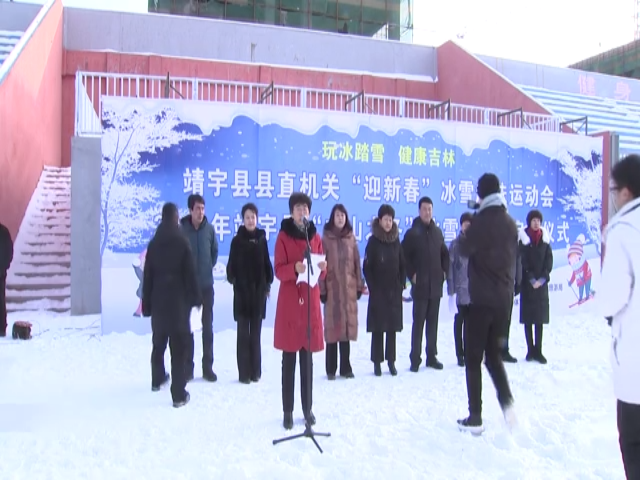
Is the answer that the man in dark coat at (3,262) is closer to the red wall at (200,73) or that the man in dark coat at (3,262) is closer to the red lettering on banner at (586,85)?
the red wall at (200,73)

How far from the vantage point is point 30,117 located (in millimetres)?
11008

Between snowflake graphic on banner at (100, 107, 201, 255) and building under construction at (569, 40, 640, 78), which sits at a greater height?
building under construction at (569, 40, 640, 78)

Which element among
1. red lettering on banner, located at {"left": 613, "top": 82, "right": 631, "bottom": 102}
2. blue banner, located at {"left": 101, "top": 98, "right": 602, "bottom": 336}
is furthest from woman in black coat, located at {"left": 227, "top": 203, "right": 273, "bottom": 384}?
red lettering on banner, located at {"left": 613, "top": 82, "right": 631, "bottom": 102}

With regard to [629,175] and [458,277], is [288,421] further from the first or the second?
[458,277]

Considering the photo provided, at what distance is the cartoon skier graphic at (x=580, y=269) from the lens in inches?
372

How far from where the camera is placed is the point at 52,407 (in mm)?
4504

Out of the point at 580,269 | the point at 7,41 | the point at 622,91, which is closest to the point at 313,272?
the point at 580,269

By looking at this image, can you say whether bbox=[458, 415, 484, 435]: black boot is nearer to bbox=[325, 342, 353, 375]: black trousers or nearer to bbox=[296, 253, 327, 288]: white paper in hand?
bbox=[296, 253, 327, 288]: white paper in hand

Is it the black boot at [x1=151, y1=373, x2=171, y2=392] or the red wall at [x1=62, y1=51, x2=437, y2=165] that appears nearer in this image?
the black boot at [x1=151, y1=373, x2=171, y2=392]

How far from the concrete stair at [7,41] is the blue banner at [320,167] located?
649 cm

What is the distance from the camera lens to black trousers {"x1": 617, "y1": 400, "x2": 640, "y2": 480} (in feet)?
7.11

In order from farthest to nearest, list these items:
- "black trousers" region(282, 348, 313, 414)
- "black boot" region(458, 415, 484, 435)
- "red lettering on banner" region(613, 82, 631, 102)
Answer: "red lettering on banner" region(613, 82, 631, 102) → "black trousers" region(282, 348, 313, 414) → "black boot" region(458, 415, 484, 435)

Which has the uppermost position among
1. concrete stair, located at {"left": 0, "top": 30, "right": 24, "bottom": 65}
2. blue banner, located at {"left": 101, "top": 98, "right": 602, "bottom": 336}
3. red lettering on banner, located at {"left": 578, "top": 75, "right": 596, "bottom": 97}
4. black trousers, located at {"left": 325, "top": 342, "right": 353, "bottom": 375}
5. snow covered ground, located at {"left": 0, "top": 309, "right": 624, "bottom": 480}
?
red lettering on banner, located at {"left": 578, "top": 75, "right": 596, "bottom": 97}

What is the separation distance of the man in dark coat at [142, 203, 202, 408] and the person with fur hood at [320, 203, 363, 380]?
1.38 meters
